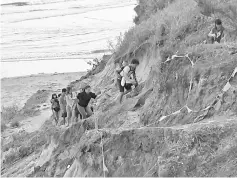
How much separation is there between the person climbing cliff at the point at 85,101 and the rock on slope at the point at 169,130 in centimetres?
56

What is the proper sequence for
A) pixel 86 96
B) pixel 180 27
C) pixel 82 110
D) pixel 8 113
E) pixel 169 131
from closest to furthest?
pixel 169 131 < pixel 86 96 < pixel 82 110 < pixel 180 27 < pixel 8 113

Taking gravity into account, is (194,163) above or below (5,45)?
above

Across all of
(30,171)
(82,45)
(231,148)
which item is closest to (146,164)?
(231,148)

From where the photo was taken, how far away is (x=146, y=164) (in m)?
7.31

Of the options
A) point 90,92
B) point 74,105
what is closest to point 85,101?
point 90,92

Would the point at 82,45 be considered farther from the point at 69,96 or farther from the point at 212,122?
the point at 212,122

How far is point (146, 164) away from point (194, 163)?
0.90 meters

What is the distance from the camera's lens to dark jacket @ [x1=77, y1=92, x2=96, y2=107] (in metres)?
11.2

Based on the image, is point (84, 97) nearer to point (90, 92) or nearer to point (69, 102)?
point (90, 92)

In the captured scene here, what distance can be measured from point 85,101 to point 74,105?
28.8 inches

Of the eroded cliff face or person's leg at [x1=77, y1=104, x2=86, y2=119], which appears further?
person's leg at [x1=77, y1=104, x2=86, y2=119]

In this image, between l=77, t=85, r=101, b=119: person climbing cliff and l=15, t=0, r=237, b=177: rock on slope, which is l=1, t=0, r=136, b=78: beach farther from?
l=15, t=0, r=237, b=177: rock on slope

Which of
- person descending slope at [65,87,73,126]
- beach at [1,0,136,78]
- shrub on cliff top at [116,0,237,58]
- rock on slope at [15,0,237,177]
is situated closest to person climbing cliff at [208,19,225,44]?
shrub on cliff top at [116,0,237,58]

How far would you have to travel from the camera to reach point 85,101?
11297 millimetres
